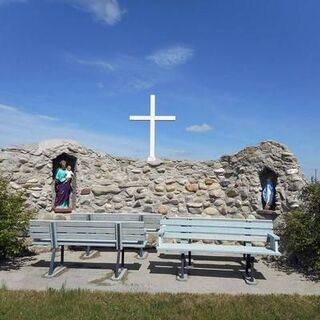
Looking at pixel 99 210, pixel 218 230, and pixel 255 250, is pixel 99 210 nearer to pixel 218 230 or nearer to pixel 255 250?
pixel 218 230

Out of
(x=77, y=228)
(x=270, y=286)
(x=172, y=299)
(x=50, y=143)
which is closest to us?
(x=172, y=299)

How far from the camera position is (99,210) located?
10023 millimetres

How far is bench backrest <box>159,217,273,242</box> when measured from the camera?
7336 mm

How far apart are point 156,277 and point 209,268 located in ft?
3.74

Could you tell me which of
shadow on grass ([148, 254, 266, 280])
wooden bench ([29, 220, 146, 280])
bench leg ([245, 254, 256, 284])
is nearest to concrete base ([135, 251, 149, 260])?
shadow on grass ([148, 254, 266, 280])

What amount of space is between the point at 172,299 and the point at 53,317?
150 centimetres

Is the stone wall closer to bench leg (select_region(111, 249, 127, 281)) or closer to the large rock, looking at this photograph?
the large rock

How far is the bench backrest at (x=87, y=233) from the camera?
689cm

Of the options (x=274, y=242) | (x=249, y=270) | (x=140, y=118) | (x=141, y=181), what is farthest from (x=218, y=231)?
(x=140, y=118)

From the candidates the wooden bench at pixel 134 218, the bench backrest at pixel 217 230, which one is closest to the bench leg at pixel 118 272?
the bench backrest at pixel 217 230

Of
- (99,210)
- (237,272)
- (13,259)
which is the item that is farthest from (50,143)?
(237,272)

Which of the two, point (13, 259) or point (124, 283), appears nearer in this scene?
point (124, 283)

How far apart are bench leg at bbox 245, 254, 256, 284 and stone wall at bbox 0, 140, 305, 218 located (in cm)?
237

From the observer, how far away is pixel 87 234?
22.8 ft
